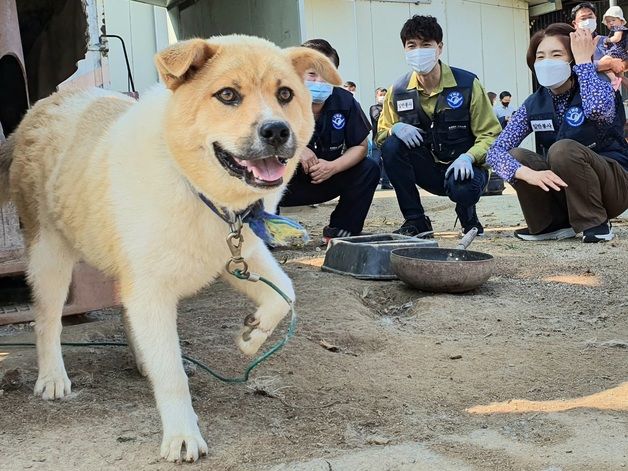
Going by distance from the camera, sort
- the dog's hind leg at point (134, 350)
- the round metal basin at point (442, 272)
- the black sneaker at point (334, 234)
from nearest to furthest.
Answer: the dog's hind leg at point (134, 350)
the round metal basin at point (442, 272)
the black sneaker at point (334, 234)

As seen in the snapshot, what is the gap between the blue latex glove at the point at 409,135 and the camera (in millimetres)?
6090

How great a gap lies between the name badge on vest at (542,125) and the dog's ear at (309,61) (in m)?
3.63

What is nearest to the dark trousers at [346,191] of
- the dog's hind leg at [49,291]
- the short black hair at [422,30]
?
the short black hair at [422,30]

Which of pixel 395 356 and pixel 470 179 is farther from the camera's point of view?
Answer: pixel 470 179

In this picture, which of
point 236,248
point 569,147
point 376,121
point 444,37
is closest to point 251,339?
point 236,248

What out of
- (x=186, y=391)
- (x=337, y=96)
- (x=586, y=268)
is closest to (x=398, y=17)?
(x=337, y=96)

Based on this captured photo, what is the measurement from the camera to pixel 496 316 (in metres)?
3.92

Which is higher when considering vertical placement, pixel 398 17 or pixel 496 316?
pixel 398 17

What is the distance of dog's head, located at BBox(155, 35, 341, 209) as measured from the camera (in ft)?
7.49

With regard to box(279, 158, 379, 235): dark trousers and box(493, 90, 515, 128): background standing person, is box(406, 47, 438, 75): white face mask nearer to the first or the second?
box(279, 158, 379, 235): dark trousers

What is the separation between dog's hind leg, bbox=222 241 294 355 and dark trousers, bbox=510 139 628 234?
3589 millimetres

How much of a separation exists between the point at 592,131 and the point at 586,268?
4.58ft

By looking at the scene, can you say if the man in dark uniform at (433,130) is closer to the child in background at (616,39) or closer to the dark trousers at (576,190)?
the dark trousers at (576,190)

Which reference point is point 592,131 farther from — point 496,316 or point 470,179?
point 496,316
